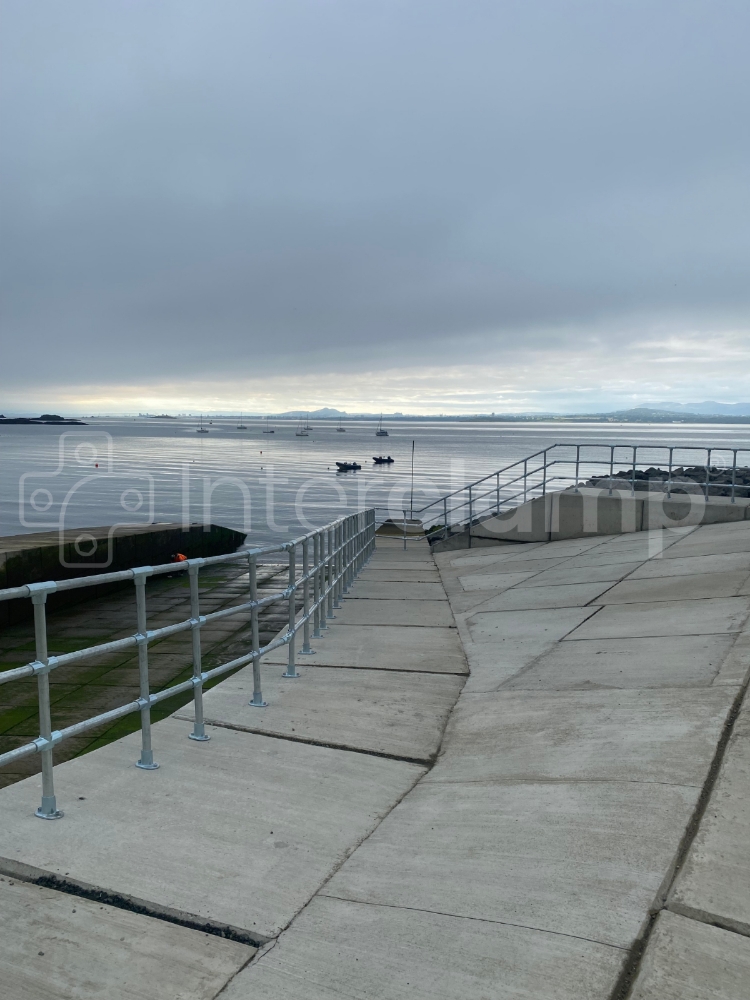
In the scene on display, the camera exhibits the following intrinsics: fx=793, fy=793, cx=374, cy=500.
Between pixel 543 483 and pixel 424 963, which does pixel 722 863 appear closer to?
pixel 424 963

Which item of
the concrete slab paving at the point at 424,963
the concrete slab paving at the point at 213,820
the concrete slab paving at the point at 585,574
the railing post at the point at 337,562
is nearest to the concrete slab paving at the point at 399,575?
the concrete slab paving at the point at 585,574

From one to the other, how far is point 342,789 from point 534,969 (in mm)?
1847

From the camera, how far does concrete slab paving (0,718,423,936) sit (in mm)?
3291

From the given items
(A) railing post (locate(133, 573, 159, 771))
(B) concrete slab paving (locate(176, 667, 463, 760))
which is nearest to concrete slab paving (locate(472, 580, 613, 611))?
(B) concrete slab paving (locate(176, 667, 463, 760))

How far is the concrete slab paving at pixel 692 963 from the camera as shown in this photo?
2.55m

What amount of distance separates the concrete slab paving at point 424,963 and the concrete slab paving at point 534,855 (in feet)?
0.35

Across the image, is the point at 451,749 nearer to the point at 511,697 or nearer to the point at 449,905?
the point at 511,697

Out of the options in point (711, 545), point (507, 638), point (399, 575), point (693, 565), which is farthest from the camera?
point (399, 575)

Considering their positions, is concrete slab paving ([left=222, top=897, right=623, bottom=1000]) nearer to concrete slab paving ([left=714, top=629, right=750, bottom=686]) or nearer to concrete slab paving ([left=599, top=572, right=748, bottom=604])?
concrete slab paving ([left=714, top=629, right=750, bottom=686])

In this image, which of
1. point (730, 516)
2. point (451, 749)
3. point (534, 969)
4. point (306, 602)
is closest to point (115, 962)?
point (534, 969)

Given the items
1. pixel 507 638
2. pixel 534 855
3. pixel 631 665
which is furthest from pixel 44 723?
pixel 507 638

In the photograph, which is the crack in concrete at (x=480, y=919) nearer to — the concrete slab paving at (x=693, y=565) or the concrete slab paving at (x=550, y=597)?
the concrete slab paving at (x=550, y=597)

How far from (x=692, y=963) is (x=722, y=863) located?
68 centimetres

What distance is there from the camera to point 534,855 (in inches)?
138
